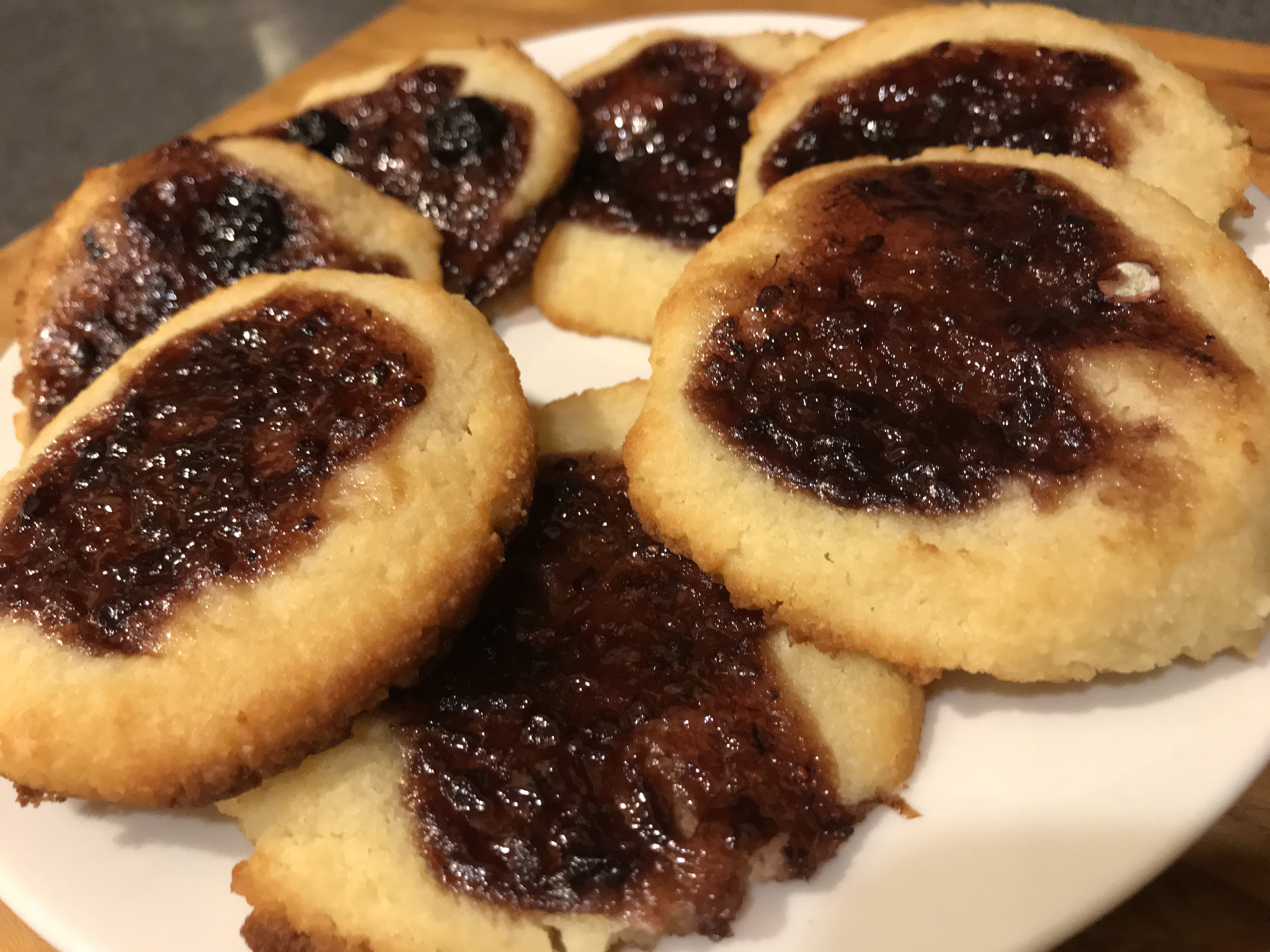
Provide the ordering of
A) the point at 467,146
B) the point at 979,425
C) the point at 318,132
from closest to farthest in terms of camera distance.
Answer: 1. the point at 979,425
2. the point at 467,146
3. the point at 318,132

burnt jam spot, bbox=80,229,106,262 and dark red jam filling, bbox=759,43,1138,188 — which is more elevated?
dark red jam filling, bbox=759,43,1138,188

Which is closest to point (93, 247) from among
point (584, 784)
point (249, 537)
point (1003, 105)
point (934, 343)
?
A: point (249, 537)

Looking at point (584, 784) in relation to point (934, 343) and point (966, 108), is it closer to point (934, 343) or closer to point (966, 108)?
point (934, 343)

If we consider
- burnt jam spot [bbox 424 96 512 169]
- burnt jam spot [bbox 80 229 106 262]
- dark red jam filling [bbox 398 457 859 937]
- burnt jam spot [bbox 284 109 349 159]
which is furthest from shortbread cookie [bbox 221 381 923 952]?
burnt jam spot [bbox 284 109 349 159]

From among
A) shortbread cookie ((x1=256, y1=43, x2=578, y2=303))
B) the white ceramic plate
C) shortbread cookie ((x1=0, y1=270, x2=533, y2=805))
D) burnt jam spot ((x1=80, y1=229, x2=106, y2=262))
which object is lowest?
the white ceramic plate

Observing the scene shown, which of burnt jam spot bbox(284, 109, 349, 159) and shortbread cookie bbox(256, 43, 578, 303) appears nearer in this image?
shortbread cookie bbox(256, 43, 578, 303)

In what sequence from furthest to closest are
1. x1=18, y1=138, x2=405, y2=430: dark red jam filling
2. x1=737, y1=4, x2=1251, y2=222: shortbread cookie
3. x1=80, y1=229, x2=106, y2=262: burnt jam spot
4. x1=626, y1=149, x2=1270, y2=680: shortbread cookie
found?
1. x1=80, y1=229, x2=106, y2=262: burnt jam spot
2. x1=18, y1=138, x2=405, y2=430: dark red jam filling
3. x1=737, y1=4, x2=1251, y2=222: shortbread cookie
4. x1=626, y1=149, x2=1270, y2=680: shortbread cookie

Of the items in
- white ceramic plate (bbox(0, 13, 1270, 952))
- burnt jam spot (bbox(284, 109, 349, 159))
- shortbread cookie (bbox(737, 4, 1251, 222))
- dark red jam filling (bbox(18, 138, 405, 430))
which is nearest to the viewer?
white ceramic plate (bbox(0, 13, 1270, 952))

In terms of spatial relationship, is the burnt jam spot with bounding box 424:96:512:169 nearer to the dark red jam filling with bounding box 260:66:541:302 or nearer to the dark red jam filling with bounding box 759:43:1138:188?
the dark red jam filling with bounding box 260:66:541:302

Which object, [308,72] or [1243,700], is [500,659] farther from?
[308,72]
